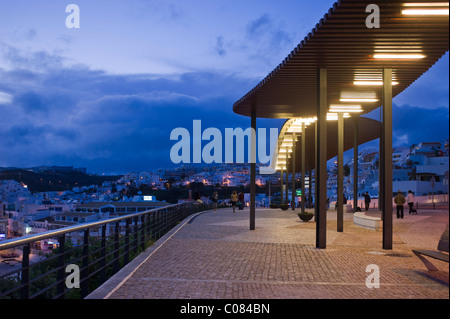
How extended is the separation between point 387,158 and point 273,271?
478 centimetres

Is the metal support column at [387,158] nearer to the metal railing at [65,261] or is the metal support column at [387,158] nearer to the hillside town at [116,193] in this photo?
the metal railing at [65,261]

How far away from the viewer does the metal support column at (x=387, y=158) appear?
474 inches

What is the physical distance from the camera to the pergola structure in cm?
889

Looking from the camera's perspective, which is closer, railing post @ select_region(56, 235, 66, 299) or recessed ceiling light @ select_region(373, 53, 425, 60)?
railing post @ select_region(56, 235, 66, 299)

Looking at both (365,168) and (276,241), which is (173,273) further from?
(365,168)

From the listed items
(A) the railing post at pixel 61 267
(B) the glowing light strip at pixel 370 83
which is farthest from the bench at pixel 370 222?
(A) the railing post at pixel 61 267

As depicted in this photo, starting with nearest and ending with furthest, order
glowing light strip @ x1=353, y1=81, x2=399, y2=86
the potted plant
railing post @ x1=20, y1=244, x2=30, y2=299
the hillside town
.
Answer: railing post @ x1=20, y1=244, x2=30, y2=299, glowing light strip @ x1=353, y1=81, x2=399, y2=86, the potted plant, the hillside town

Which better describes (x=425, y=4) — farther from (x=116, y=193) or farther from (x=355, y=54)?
(x=116, y=193)

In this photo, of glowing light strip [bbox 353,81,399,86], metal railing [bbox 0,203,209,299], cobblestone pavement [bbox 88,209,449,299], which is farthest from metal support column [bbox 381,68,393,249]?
metal railing [bbox 0,203,209,299]

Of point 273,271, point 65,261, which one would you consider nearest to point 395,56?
point 273,271

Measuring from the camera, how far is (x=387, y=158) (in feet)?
39.7

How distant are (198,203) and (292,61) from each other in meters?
24.0

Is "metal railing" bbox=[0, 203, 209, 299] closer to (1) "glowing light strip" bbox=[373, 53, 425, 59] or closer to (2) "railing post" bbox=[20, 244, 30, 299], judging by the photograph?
(2) "railing post" bbox=[20, 244, 30, 299]
